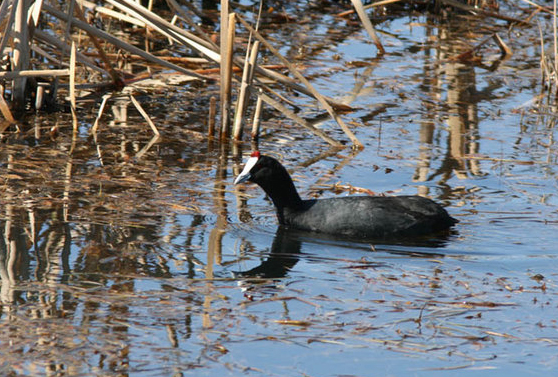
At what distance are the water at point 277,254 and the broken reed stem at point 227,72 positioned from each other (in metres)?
0.24

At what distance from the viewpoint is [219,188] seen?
6.75 meters

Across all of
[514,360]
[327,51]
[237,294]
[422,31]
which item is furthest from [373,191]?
[422,31]

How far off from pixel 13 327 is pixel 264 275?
5.04 ft

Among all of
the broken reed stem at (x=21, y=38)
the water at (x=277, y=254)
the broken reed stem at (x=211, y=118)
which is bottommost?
the water at (x=277, y=254)

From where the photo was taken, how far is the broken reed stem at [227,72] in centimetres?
730

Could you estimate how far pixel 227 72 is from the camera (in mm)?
7473

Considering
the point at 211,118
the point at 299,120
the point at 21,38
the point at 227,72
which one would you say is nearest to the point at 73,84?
the point at 21,38

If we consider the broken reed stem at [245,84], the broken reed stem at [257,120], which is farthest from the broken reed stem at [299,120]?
the broken reed stem at [245,84]

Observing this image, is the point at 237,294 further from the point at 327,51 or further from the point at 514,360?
the point at 327,51

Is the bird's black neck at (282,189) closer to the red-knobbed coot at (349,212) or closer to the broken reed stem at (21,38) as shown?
the red-knobbed coot at (349,212)

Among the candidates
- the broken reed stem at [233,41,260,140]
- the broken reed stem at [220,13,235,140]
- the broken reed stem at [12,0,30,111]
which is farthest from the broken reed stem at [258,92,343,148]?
the broken reed stem at [12,0,30,111]

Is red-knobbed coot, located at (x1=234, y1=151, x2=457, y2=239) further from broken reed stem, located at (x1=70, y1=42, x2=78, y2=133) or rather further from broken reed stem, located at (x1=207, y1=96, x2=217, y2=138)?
broken reed stem, located at (x1=70, y1=42, x2=78, y2=133)

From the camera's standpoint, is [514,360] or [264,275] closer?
[514,360]

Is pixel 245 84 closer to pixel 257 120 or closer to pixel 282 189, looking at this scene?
pixel 257 120
